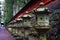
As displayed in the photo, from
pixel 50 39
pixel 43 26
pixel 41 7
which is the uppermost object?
pixel 41 7

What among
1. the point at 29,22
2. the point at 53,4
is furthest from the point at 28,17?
the point at 53,4

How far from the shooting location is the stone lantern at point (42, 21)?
278 cm

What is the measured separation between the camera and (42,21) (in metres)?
2.87

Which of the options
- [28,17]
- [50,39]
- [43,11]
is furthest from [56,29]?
[43,11]

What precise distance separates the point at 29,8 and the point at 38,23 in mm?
1350

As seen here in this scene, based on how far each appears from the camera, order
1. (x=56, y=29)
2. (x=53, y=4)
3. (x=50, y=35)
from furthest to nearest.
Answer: (x=53, y=4) < (x=50, y=35) < (x=56, y=29)

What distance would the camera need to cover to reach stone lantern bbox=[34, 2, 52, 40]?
9.11 feet

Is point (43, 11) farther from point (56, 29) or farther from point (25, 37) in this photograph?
point (25, 37)

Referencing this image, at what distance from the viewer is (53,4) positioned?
414 centimetres

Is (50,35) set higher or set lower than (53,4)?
lower

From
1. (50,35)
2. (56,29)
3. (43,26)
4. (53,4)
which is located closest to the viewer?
(43,26)

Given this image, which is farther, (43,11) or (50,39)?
(50,39)

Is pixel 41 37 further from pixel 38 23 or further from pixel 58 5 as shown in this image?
pixel 58 5

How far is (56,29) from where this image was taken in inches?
136
